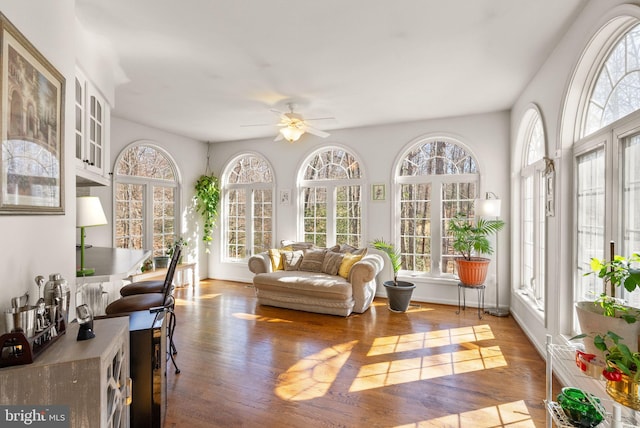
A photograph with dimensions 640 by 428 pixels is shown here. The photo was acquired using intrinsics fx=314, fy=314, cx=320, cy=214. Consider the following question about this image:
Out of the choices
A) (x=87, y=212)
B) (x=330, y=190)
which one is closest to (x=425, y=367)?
(x=87, y=212)

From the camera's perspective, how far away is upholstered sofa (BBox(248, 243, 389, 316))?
4242 millimetres

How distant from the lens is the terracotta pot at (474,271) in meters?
4.21

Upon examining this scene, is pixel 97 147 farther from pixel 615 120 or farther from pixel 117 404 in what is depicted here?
pixel 615 120

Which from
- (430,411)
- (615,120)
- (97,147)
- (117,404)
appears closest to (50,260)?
(117,404)

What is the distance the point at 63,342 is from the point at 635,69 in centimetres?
345

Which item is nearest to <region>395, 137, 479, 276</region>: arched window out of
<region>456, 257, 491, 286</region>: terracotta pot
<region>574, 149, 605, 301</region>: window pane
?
<region>456, 257, 491, 286</region>: terracotta pot

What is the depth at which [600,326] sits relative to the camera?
53.9 inches

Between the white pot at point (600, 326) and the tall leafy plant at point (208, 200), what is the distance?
5.94 metres

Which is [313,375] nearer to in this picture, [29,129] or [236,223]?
[29,129]

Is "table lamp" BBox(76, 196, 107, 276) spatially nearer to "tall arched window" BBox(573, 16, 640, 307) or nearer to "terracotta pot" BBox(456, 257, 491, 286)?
"tall arched window" BBox(573, 16, 640, 307)

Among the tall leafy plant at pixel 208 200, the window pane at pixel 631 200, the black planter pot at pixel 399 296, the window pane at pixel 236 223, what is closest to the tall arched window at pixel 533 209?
the window pane at pixel 631 200

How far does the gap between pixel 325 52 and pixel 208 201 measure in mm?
4285

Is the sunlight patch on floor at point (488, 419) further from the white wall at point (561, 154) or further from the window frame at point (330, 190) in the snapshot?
the window frame at point (330, 190)

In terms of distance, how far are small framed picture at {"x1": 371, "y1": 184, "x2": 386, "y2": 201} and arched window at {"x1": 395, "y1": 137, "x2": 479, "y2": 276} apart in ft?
0.82
